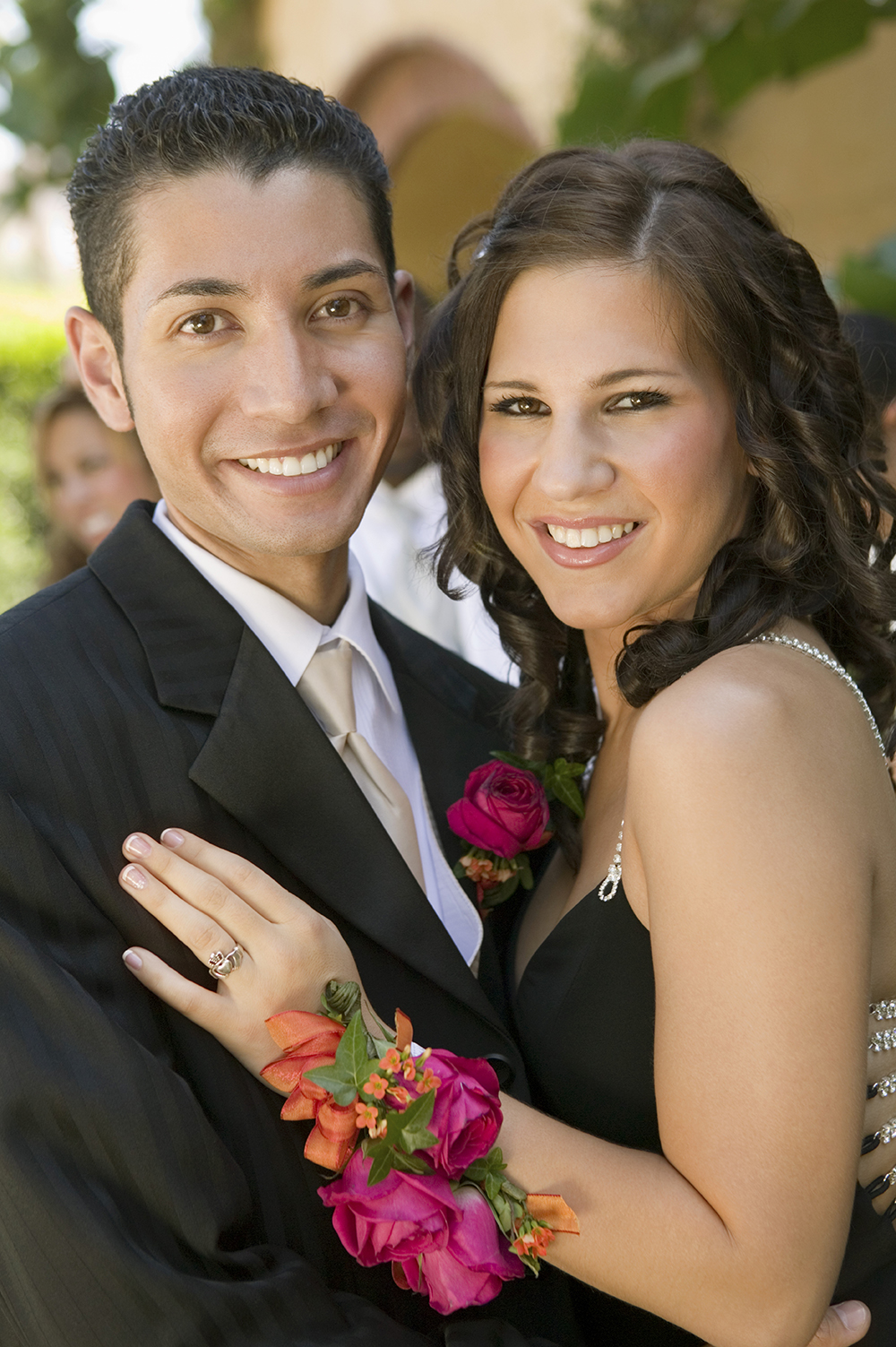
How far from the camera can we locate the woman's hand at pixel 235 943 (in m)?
1.67

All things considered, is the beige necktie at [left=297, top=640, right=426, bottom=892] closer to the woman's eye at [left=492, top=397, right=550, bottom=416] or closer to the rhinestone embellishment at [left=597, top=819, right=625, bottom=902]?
the rhinestone embellishment at [left=597, top=819, right=625, bottom=902]

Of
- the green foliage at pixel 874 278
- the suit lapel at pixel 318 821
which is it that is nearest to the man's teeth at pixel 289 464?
the suit lapel at pixel 318 821

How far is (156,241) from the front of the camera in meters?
2.12

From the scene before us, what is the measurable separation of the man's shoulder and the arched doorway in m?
5.87

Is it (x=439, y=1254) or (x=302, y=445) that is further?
(x=302, y=445)

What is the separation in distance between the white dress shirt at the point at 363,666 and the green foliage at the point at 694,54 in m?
2.29

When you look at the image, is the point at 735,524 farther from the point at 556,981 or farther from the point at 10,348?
the point at 10,348

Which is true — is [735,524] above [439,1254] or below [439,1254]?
above

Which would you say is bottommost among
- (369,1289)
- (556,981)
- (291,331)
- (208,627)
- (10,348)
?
(369,1289)

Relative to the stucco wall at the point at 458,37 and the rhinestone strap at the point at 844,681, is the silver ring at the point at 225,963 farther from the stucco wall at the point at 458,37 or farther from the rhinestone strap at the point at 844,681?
the stucco wall at the point at 458,37

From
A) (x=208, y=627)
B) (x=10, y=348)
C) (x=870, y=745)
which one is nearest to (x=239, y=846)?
(x=208, y=627)

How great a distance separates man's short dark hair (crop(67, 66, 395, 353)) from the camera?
2.11m

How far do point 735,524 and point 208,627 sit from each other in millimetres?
953

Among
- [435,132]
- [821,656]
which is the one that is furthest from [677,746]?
[435,132]
